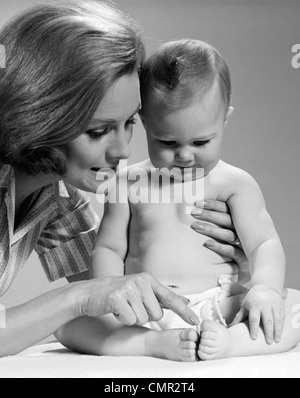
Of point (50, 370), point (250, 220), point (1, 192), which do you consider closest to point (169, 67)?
point (250, 220)

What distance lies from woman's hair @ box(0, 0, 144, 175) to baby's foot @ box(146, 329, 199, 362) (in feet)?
1.40

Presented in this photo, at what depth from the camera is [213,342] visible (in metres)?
1.27

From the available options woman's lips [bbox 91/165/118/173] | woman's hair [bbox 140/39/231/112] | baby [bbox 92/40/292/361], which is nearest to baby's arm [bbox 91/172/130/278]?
baby [bbox 92/40/292/361]

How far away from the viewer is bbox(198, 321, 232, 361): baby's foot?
1.27 m

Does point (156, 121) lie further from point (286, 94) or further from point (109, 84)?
point (286, 94)

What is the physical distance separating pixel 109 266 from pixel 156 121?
311 millimetres

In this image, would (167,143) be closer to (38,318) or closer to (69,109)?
(69,109)

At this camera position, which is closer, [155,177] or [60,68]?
[60,68]

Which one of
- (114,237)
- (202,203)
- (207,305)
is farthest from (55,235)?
(207,305)

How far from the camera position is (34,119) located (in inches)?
59.4

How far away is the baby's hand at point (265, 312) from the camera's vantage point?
53.4 inches

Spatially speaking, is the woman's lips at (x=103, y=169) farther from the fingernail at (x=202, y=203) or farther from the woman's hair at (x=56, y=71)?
the fingernail at (x=202, y=203)

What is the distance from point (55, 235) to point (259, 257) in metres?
0.62

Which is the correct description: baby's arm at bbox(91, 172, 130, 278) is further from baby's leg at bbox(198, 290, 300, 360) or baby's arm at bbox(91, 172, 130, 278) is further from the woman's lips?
baby's leg at bbox(198, 290, 300, 360)
